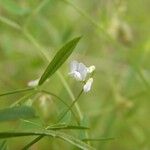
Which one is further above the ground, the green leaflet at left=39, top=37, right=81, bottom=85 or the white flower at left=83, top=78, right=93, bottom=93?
the green leaflet at left=39, top=37, right=81, bottom=85

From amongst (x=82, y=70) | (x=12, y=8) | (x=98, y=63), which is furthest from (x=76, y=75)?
(x=98, y=63)

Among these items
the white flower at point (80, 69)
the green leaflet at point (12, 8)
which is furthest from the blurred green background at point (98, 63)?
the white flower at point (80, 69)

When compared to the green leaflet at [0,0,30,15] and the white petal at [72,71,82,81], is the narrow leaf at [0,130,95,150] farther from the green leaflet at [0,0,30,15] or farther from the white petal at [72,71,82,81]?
the green leaflet at [0,0,30,15]

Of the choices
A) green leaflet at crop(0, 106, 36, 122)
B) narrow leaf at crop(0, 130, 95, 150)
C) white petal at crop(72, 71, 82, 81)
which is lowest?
narrow leaf at crop(0, 130, 95, 150)

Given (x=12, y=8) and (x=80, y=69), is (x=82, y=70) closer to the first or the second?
(x=80, y=69)

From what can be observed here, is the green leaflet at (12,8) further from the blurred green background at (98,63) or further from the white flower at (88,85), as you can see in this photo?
the white flower at (88,85)

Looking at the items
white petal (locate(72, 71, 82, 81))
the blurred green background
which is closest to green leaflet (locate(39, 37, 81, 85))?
white petal (locate(72, 71, 82, 81))

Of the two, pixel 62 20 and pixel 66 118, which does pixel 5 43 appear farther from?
pixel 66 118
